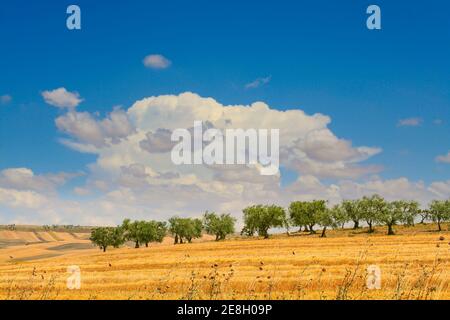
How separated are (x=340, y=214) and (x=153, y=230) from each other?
56.5 meters

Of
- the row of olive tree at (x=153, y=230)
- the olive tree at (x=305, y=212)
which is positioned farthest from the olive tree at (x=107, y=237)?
the olive tree at (x=305, y=212)

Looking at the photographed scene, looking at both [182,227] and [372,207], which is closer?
[372,207]

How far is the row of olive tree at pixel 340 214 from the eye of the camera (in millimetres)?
118956

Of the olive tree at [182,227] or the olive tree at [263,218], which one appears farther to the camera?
the olive tree at [182,227]

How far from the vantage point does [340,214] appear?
129625 millimetres

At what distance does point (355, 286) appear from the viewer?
23000 millimetres

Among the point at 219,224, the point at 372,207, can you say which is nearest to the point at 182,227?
the point at 219,224

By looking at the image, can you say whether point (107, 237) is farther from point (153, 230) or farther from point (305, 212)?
point (305, 212)

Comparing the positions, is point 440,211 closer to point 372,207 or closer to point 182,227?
point 372,207

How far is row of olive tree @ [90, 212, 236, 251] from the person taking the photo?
5600 inches

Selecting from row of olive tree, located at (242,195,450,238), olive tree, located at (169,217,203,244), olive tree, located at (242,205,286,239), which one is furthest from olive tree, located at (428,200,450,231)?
olive tree, located at (169,217,203,244)

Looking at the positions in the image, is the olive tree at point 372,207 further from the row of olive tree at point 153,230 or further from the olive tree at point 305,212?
the row of olive tree at point 153,230

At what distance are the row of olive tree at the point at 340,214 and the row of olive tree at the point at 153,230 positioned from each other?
46.9ft
